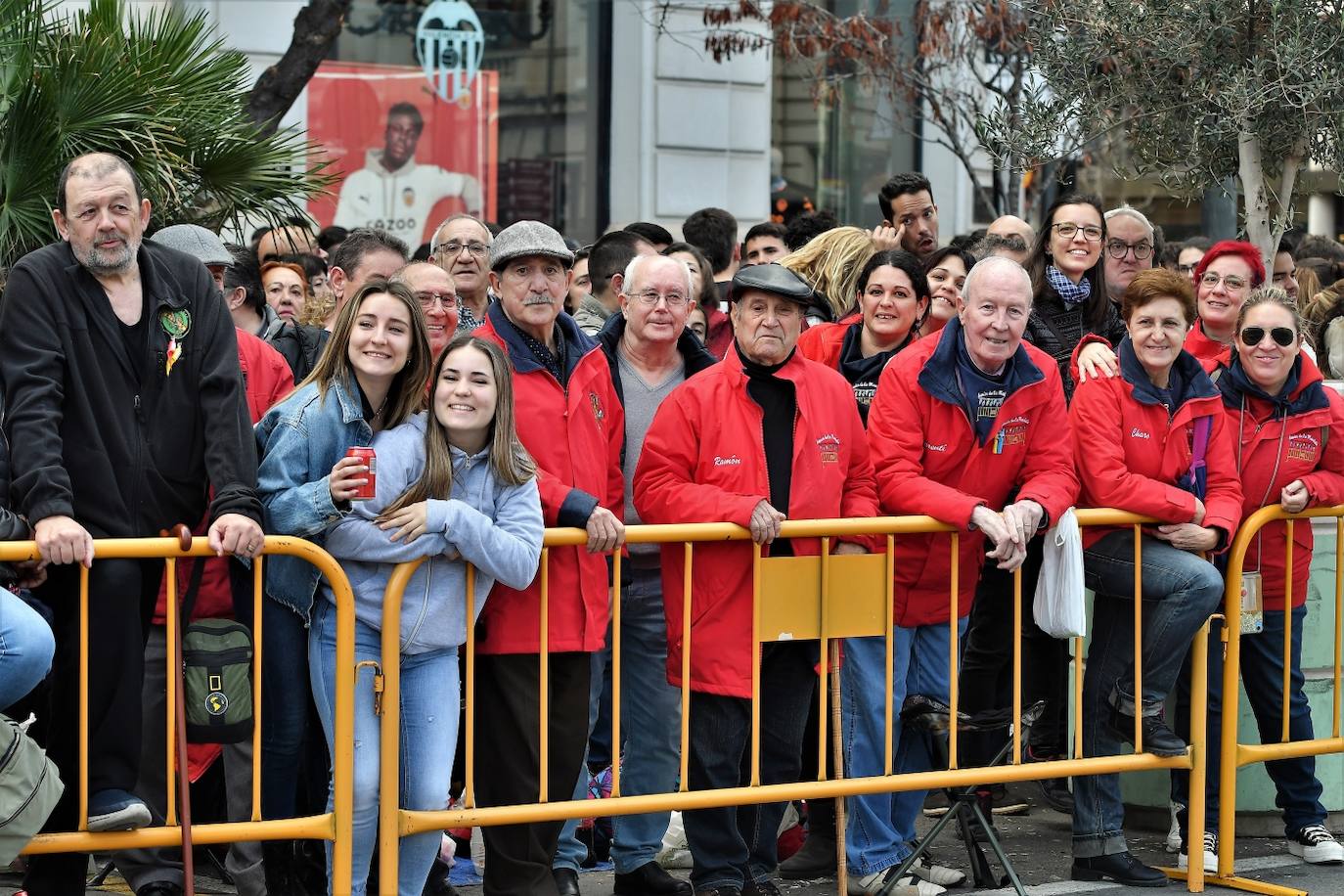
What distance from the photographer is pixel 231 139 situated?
9180 millimetres

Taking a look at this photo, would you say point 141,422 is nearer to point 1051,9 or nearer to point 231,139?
point 231,139

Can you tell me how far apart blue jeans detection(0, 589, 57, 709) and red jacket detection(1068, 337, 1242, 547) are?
11.7 ft

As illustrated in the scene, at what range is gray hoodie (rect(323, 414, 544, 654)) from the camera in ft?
17.9

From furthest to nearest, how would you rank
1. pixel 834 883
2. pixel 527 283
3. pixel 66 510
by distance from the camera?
pixel 834 883, pixel 527 283, pixel 66 510

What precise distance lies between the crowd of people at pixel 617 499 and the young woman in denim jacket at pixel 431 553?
1cm

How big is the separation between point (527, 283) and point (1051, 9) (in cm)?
385

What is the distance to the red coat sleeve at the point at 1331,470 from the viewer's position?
6812mm

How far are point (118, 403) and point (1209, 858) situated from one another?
13.6ft

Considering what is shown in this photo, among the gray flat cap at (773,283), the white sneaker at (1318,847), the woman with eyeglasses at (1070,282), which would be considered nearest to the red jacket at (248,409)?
the gray flat cap at (773,283)

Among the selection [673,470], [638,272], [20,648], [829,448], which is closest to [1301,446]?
[829,448]

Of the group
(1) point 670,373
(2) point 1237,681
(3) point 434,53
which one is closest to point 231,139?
(1) point 670,373

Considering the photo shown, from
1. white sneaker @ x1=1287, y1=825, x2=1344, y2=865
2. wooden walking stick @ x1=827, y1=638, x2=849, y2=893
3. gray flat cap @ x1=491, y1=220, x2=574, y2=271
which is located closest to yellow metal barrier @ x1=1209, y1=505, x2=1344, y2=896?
white sneaker @ x1=1287, y1=825, x2=1344, y2=865

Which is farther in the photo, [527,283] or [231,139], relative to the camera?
[231,139]

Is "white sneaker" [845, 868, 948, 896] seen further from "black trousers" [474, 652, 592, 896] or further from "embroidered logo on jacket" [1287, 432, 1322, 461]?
"embroidered logo on jacket" [1287, 432, 1322, 461]
